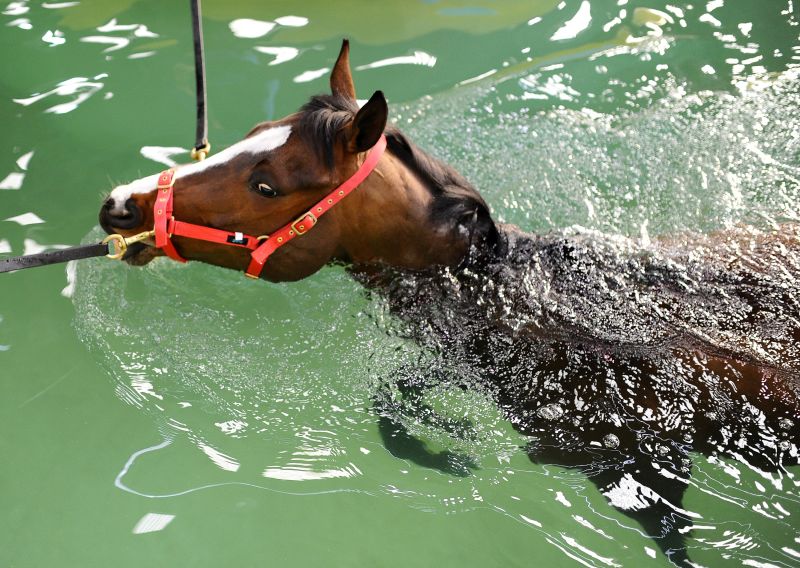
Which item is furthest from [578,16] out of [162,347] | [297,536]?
[297,536]

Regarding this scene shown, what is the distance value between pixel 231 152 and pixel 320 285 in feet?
3.98

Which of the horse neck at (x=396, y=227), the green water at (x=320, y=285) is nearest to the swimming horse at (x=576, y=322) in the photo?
the horse neck at (x=396, y=227)

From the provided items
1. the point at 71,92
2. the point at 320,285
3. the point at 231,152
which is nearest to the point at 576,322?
the point at 320,285

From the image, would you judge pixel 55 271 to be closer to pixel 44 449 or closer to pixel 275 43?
pixel 44 449

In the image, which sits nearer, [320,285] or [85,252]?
[85,252]

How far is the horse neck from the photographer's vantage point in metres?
2.64

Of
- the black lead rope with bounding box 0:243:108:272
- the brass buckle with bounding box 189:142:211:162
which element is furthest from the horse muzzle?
the brass buckle with bounding box 189:142:211:162

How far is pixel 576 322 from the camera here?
2.96 meters

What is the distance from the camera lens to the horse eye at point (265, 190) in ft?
8.18

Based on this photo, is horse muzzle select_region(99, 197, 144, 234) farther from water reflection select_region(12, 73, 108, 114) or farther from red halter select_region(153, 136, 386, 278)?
water reflection select_region(12, 73, 108, 114)

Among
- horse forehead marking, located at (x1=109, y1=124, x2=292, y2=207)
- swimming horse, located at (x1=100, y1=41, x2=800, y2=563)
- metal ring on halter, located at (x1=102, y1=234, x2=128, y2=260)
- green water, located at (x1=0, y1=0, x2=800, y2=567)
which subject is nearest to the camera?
horse forehead marking, located at (x1=109, y1=124, x2=292, y2=207)

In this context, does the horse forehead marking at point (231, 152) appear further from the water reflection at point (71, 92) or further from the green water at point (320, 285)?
the water reflection at point (71, 92)

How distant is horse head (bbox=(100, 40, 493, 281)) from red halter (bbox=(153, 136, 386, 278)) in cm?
2

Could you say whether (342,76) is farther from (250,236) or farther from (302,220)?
(250,236)
